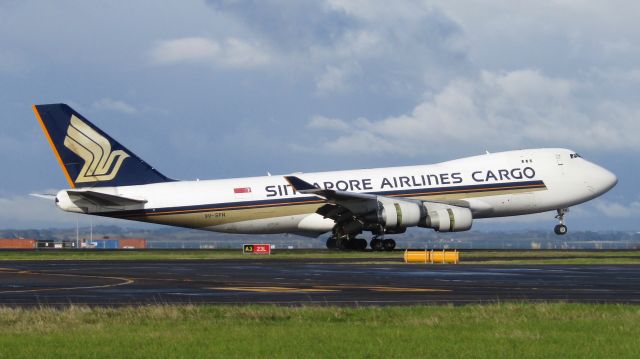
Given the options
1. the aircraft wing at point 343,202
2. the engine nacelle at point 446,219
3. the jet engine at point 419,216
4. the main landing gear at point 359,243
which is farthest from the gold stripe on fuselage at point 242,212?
the main landing gear at point 359,243

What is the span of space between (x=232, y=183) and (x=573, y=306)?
43643 millimetres

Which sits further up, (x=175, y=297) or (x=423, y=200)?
(x=423, y=200)

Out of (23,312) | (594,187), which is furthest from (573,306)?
(594,187)

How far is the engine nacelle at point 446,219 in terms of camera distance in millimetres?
63875

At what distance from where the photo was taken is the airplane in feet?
211

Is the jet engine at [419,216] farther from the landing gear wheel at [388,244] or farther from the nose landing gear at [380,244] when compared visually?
the landing gear wheel at [388,244]

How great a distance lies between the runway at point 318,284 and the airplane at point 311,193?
49.9 ft

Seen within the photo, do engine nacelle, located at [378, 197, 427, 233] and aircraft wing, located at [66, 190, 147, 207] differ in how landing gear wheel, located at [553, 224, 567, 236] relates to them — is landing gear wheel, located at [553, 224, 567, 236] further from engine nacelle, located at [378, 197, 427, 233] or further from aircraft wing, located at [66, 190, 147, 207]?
aircraft wing, located at [66, 190, 147, 207]

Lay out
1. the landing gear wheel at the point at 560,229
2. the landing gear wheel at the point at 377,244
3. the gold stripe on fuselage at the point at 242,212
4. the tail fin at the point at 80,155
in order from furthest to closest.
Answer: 1. the landing gear wheel at the point at 560,229
2. the landing gear wheel at the point at 377,244
3. the tail fin at the point at 80,155
4. the gold stripe on fuselage at the point at 242,212

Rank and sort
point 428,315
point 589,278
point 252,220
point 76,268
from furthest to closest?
point 252,220 < point 76,268 < point 589,278 < point 428,315

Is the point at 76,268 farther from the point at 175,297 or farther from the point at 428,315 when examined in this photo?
the point at 428,315

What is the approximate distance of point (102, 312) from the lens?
2291 centimetres

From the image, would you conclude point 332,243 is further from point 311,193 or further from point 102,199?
point 102,199

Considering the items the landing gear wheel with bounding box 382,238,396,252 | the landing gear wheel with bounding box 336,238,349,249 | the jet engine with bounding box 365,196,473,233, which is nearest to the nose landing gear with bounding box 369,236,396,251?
the landing gear wheel with bounding box 382,238,396,252
